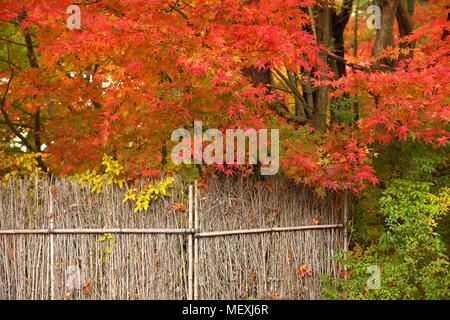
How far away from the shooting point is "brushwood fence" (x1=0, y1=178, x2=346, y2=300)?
278 inches

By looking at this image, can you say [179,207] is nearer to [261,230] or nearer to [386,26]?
[261,230]

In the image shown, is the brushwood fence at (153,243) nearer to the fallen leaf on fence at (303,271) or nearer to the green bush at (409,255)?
the fallen leaf on fence at (303,271)

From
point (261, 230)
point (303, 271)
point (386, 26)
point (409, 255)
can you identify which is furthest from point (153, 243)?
point (386, 26)

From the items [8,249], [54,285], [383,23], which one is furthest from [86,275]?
[383,23]

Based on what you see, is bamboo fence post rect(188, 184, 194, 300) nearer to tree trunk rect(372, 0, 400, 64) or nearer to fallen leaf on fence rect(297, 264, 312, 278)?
fallen leaf on fence rect(297, 264, 312, 278)

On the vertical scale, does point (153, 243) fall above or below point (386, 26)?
below

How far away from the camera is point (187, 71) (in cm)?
699

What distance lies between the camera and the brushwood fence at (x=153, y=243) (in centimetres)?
706

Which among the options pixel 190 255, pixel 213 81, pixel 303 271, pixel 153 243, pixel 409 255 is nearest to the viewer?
pixel 213 81

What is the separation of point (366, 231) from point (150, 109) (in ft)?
11.5

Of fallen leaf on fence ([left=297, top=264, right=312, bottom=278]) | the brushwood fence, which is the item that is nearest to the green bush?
fallen leaf on fence ([left=297, top=264, right=312, bottom=278])

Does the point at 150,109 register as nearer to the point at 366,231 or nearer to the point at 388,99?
the point at 388,99

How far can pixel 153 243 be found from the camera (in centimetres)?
710

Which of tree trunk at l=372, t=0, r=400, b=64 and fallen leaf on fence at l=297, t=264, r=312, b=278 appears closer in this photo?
fallen leaf on fence at l=297, t=264, r=312, b=278
